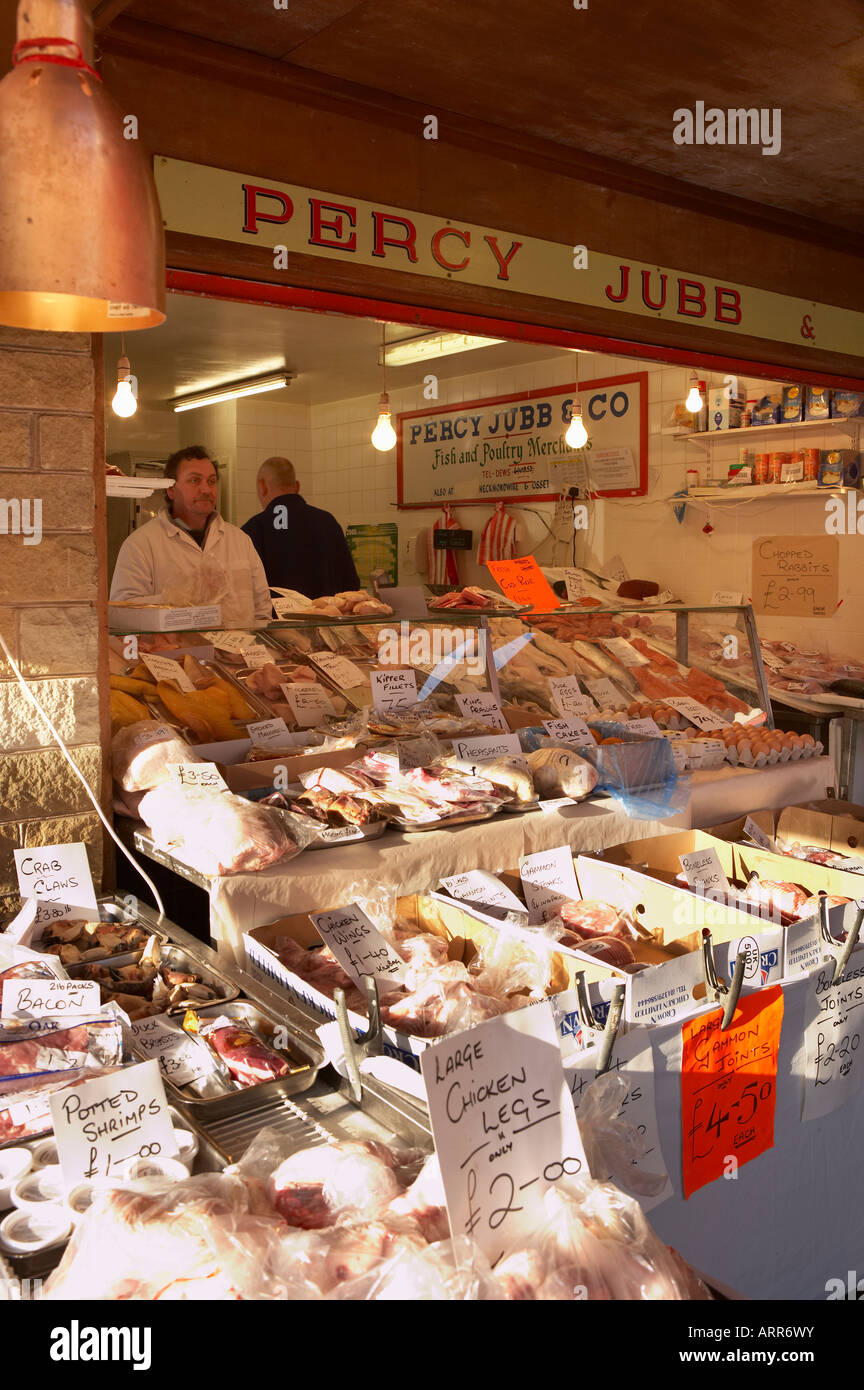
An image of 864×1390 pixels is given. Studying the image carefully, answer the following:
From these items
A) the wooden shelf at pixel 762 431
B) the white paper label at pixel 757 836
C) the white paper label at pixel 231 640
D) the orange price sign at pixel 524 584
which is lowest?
the white paper label at pixel 757 836

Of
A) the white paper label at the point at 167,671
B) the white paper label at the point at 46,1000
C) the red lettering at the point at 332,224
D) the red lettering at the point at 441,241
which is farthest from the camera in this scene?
the red lettering at the point at 441,241

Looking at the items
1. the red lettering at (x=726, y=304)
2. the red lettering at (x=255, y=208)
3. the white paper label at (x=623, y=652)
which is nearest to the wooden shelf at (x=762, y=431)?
the red lettering at (x=726, y=304)

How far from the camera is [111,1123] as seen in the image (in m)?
1.45

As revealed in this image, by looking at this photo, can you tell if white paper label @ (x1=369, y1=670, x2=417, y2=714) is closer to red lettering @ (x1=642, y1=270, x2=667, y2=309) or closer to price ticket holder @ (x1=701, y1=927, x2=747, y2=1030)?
price ticket holder @ (x1=701, y1=927, x2=747, y2=1030)

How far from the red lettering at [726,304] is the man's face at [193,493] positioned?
2512 millimetres

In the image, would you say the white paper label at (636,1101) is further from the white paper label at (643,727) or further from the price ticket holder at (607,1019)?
the white paper label at (643,727)

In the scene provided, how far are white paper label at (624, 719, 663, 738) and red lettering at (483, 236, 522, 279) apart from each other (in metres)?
1.68

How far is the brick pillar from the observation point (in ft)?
8.44

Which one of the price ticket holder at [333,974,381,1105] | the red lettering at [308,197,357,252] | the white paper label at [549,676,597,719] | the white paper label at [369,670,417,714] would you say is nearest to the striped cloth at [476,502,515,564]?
the white paper label at [549,676,597,719]

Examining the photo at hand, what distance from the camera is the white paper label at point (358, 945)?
2.15 metres

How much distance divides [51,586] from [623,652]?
280cm

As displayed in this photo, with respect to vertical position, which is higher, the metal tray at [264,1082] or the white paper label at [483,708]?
the white paper label at [483,708]

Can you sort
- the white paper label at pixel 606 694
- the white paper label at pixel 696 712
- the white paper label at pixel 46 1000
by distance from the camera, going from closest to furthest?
the white paper label at pixel 46 1000 < the white paper label at pixel 696 712 < the white paper label at pixel 606 694
